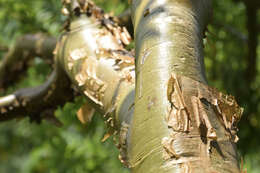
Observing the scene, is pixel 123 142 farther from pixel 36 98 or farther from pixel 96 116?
pixel 96 116

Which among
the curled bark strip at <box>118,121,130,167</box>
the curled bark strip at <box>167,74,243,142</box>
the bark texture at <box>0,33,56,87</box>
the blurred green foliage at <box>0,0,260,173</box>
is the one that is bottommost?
the blurred green foliage at <box>0,0,260,173</box>

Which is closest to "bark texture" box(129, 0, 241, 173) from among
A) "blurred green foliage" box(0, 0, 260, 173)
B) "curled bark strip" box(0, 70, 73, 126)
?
"curled bark strip" box(0, 70, 73, 126)

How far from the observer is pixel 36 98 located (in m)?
1.68

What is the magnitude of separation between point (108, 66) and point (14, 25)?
206 centimetres

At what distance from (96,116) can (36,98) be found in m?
1.04

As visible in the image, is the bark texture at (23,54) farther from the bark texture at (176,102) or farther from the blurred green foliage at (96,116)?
the bark texture at (176,102)

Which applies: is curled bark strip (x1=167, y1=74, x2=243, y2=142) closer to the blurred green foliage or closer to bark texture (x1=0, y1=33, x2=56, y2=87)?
bark texture (x1=0, y1=33, x2=56, y2=87)

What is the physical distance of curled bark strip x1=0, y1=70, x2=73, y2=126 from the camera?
1641 millimetres

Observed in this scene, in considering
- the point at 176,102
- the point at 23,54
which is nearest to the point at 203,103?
the point at 176,102

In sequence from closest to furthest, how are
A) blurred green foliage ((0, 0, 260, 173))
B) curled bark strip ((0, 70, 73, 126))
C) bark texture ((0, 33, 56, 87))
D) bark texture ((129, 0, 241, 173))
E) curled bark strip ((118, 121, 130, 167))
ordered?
1. bark texture ((129, 0, 241, 173))
2. curled bark strip ((118, 121, 130, 167))
3. curled bark strip ((0, 70, 73, 126))
4. bark texture ((0, 33, 56, 87))
5. blurred green foliage ((0, 0, 260, 173))

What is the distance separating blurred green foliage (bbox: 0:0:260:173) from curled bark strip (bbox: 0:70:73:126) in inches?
34.5

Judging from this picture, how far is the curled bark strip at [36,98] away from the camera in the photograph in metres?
1.64

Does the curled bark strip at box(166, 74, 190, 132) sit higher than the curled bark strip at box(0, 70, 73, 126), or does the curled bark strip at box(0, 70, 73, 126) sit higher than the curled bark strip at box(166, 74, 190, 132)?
the curled bark strip at box(166, 74, 190, 132)

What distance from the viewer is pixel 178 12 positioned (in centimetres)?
87
